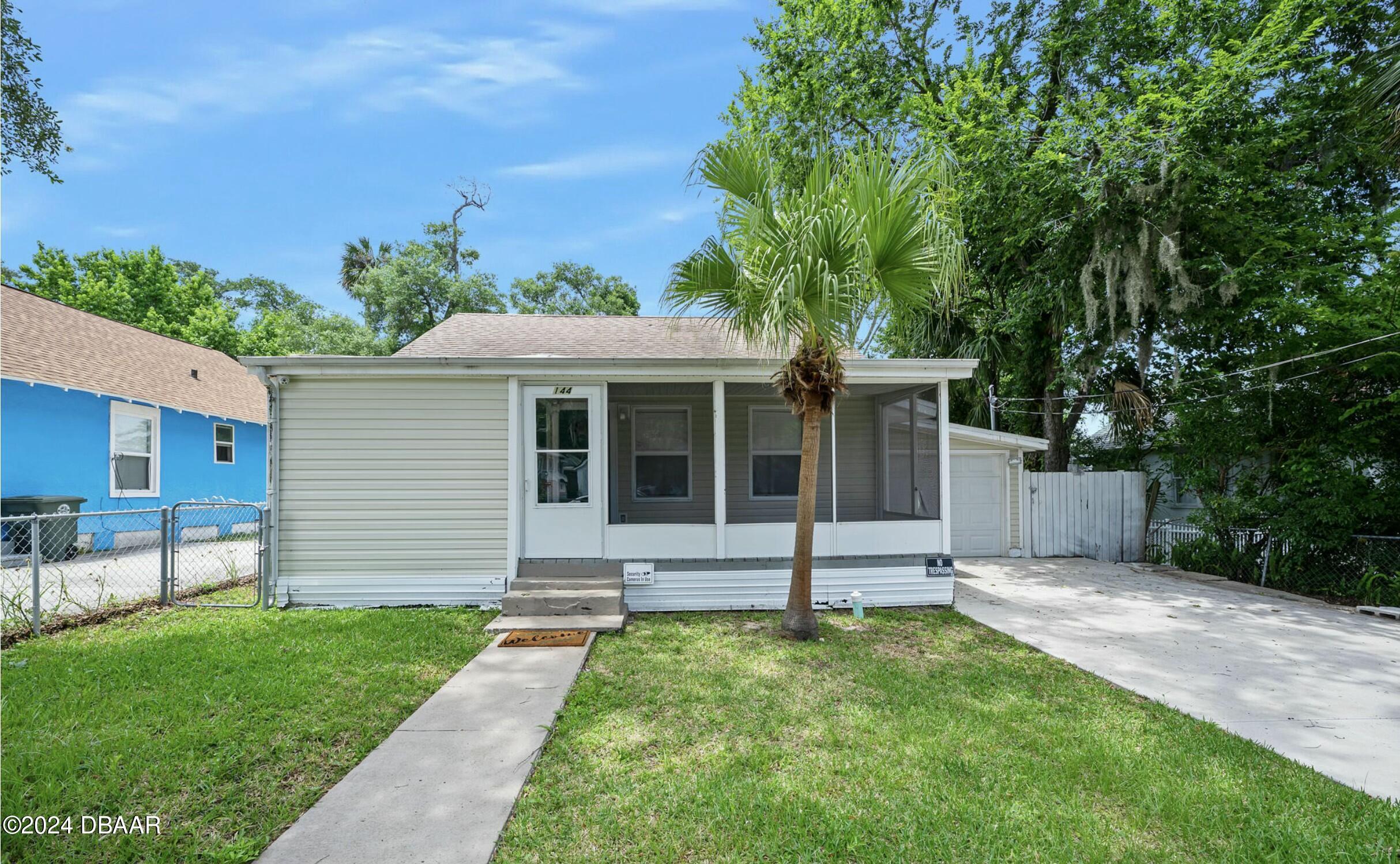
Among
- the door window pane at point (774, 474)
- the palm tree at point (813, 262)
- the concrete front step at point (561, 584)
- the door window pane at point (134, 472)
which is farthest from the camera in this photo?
the door window pane at point (134, 472)

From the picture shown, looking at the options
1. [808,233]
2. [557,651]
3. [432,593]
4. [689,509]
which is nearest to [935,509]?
[689,509]

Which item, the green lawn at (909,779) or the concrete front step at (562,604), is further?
the concrete front step at (562,604)

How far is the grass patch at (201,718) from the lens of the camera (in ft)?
8.64

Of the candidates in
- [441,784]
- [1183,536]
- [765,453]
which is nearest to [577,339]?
[765,453]

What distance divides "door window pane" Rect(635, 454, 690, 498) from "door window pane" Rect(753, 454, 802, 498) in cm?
102

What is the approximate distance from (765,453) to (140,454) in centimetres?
1196

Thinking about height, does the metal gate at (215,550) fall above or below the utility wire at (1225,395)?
below

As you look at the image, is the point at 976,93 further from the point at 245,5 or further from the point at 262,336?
the point at 262,336

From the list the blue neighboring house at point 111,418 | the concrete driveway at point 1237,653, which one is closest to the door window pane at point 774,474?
the concrete driveway at point 1237,653

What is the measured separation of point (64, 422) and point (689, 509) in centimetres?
1070

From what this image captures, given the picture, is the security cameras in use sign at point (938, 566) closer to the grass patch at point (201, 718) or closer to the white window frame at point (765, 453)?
the white window frame at point (765, 453)

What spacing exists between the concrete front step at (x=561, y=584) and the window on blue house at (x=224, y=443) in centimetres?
1134

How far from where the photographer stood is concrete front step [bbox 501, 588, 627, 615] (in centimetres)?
612

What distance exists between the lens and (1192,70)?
9320 mm
